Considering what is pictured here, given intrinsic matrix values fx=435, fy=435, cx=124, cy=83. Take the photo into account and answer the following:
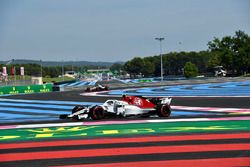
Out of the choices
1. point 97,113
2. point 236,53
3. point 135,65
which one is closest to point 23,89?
point 97,113

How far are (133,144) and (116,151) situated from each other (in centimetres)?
91

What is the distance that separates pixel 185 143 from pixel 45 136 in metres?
4.01

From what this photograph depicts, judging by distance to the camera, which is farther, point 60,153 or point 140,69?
point 140,69

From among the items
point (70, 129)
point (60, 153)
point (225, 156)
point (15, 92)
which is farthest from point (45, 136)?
point (15, 92)

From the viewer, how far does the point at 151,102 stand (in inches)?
646

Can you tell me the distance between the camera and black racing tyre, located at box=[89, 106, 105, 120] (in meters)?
15.5

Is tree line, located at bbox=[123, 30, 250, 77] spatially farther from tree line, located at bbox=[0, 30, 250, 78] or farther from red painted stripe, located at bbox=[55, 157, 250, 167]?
red painted stripe, located at bbox=[55, 157, 250, 167]

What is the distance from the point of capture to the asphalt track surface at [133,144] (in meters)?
7.85

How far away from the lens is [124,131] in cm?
1213

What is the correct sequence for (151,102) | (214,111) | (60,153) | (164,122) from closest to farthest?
(60,153) → (164,122) → (151,102) → (214,111)

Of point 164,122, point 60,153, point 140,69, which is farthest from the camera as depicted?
point 140,69

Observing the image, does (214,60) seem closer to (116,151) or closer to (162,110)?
(162,110)

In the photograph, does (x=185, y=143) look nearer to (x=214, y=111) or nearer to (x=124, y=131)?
(x=124, y=131)

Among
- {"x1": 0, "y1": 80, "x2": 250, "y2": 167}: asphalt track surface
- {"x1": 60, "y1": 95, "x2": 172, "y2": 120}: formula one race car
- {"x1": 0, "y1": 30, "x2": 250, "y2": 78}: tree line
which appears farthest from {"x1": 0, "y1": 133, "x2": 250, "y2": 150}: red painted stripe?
{"x1": 0, "y1": 30, "x2": 250, "y2": 78}: tree line
